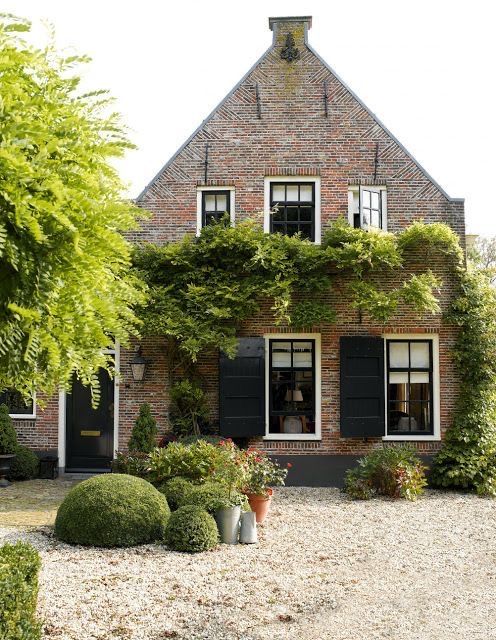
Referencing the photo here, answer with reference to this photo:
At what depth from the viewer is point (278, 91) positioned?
547 inches

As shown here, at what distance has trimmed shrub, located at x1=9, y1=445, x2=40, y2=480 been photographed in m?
13.4

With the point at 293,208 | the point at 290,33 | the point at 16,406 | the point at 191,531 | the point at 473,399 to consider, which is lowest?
the point at 191,531

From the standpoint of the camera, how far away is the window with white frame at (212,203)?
13.8 meters

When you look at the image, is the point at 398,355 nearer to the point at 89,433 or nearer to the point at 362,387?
the point at 362,387

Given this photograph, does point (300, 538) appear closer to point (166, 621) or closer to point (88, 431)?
point (166, 621)

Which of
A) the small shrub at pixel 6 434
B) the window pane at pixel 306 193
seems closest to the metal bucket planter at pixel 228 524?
the small shrub at pixel 6 434

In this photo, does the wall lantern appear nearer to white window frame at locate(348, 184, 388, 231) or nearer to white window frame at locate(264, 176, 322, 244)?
white window frame at locate(264, 176, 322, 244)

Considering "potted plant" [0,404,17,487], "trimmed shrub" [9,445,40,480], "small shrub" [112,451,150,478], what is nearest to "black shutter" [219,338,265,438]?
"small shrub" [112,451,150,478]

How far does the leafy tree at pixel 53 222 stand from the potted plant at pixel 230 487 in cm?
513

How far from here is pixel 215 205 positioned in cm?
1390

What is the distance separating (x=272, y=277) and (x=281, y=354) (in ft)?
5.09

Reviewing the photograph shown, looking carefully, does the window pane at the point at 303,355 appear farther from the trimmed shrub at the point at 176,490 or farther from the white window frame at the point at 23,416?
the white window frame at the point at 23,416

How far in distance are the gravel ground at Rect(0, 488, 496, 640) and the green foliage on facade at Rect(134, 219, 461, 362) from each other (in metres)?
4.02

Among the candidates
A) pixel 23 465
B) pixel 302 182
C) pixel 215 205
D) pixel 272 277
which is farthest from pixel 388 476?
pixel 23 465
